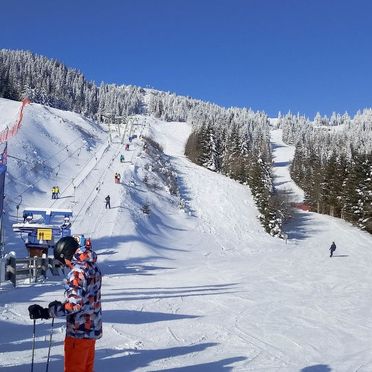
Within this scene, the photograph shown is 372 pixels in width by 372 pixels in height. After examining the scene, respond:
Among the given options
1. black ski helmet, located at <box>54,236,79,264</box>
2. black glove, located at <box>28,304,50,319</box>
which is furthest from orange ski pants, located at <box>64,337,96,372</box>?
black ski helmet, located at <box>54,236,79,264</box>

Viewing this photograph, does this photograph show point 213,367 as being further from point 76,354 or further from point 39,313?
point 39,313

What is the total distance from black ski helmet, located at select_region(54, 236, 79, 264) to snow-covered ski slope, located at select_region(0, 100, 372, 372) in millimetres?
2549

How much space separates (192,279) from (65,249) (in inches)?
600

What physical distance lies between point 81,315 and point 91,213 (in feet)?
100

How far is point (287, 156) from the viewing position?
160000 millimetres

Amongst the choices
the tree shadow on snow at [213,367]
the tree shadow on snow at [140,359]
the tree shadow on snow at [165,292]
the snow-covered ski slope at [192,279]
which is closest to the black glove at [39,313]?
the snow-covered ski slope at [192,279]

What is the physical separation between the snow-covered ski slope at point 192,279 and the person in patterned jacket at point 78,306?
193 centimetres

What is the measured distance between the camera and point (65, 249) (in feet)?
16.2

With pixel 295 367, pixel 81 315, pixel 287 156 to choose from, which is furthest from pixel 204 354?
pixel 287 156

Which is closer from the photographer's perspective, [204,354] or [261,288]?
[204,354]

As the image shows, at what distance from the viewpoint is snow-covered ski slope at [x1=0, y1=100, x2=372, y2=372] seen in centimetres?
850

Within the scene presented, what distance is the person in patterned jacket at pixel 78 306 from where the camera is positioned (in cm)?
480

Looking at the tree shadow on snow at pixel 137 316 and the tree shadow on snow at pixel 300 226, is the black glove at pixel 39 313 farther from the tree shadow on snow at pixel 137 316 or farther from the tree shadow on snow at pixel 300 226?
the tree shadow on snow at pixel 300 226

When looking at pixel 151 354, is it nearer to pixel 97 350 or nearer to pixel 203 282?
pixel 97 350
